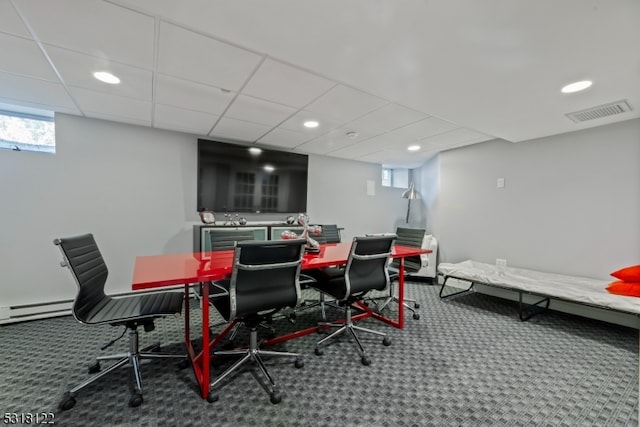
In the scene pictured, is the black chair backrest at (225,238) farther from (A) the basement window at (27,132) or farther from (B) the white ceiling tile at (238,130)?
(A) the basement window at (27,132)

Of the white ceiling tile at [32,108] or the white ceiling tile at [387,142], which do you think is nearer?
the white ceiling tile at [32,108]

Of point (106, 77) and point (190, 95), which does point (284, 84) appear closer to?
point (190, 95)

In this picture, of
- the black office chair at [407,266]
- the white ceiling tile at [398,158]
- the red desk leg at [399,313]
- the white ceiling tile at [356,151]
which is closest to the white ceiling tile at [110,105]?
the white ceiling tile at [356,151]

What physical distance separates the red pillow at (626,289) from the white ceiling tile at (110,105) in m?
5.07

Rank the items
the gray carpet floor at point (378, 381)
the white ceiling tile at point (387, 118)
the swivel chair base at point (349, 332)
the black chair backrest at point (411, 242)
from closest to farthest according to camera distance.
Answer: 1. the gray carpet floor at point (378, 381)
2. the swivel chair base at point (349, 332)
3. the white ceiling tile at point (387, 118)
4. the black chair backrest at point (411, 242)

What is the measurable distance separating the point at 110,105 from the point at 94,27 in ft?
4.76

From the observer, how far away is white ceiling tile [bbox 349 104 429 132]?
2.78m

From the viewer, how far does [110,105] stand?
273cm

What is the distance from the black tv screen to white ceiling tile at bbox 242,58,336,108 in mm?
1628

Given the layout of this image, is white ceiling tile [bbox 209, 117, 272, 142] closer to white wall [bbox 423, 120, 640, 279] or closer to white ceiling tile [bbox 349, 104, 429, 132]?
white ceiling tile [bbox 349, 104, 429, 132]

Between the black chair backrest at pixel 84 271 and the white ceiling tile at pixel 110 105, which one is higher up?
the white ceiling tile at pixel 110 105

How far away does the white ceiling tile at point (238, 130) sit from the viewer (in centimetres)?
327

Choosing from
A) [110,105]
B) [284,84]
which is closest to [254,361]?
[284,84]

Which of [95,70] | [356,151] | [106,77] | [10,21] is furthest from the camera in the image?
[356,151]
